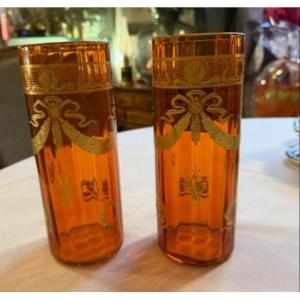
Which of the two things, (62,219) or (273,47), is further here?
(273,47)

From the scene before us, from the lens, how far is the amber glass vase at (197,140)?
275 millimetres

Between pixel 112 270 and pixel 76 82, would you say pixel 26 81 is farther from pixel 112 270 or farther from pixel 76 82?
pixel 112 270

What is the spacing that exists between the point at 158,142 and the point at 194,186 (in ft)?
0.18

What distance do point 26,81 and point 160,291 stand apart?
0.21m

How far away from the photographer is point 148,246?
0.36 meters

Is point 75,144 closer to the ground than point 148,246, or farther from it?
farther from it

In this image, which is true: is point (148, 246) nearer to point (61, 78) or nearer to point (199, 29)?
point (61, 78)

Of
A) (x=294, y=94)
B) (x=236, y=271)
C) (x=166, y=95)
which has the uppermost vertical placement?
(x=166, y=95)

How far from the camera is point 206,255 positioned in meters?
0.33

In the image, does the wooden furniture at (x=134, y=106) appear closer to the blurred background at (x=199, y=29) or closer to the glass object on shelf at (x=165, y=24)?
the blurred background at (x=199, y=29)

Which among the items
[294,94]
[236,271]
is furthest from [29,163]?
[294,94]

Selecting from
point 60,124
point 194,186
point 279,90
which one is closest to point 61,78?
point 60,124

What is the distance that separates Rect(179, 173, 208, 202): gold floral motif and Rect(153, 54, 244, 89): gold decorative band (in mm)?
87

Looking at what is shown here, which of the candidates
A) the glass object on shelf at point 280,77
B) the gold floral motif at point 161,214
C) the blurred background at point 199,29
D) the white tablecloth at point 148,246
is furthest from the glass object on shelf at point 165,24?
the gold floral motif at point 161,214
